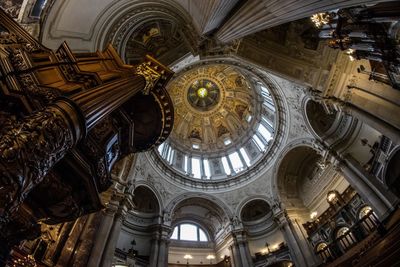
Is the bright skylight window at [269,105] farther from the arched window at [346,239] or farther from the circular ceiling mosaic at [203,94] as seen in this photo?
the arched window at [346,239]

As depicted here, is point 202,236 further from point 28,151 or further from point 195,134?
point 28,151

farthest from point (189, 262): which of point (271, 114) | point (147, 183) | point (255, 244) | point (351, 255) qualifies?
point (271, 114)

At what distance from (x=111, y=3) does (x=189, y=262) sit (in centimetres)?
1617

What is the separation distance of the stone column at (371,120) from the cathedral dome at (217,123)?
9237 mm

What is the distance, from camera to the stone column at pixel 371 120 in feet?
23.6

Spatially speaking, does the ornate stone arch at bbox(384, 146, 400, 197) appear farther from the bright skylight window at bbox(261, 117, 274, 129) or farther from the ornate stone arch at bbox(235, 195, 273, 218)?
the bright skylight window at bbox(261, 117, 274, 129)

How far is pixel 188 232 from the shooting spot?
58.4 feet

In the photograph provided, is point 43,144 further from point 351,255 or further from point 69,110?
point 351,255

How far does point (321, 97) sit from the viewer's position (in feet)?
32.5

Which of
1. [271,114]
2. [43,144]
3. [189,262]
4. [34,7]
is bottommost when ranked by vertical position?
[43,144]

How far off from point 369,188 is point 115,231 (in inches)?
446

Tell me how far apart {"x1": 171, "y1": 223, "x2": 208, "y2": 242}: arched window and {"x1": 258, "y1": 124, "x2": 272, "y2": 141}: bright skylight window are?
9.81 meters

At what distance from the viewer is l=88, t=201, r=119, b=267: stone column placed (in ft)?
27.4

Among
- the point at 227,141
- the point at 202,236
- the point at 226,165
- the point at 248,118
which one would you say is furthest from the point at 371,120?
the point at 227,141
